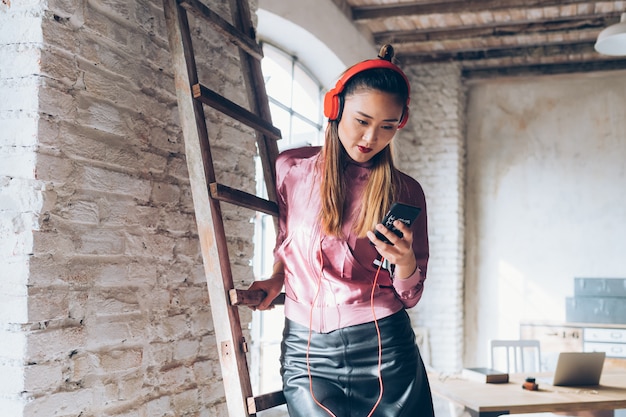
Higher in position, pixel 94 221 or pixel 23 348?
pixel 94 221

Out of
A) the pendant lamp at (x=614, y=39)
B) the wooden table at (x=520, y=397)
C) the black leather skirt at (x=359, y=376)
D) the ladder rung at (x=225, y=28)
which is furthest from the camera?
the pendant lamp at (x=614, y=39)

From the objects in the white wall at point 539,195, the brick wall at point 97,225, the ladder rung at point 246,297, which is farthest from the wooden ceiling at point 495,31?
the ladder rung at point 246,297

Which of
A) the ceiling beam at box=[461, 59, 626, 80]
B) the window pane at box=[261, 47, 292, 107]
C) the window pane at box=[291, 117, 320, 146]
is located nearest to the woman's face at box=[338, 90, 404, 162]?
the window pane at box=[261, 47, 292, 107]

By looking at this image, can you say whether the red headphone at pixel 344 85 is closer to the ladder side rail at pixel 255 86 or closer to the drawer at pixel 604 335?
the ladder side rail at pixel 255 86

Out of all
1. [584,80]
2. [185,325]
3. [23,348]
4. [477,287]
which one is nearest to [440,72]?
[584,80]

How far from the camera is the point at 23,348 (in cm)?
166

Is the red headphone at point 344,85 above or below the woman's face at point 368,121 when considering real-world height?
above

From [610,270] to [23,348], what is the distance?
618cm

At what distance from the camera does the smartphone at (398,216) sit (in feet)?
5.35

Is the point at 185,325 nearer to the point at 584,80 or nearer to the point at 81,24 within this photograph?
the point at 81,24

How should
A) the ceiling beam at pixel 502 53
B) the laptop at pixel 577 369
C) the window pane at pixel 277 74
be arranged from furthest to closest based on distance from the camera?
the ceiling beam at pixel 502 53, the window pane at pixel 277 74, the laptop at pixel 577 369

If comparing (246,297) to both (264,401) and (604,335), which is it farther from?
(604,335)

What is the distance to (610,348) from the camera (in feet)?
19.8

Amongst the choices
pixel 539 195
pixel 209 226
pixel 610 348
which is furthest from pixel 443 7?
pixel 209 226
